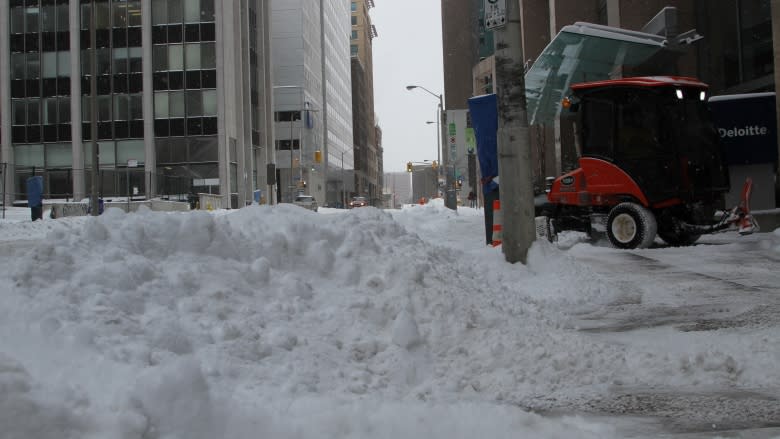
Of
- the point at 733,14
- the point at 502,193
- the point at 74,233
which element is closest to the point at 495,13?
the point at 502,193

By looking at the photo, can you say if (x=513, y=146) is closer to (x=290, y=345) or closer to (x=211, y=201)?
(x=290, y=345)

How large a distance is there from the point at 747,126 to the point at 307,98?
73.1 metres

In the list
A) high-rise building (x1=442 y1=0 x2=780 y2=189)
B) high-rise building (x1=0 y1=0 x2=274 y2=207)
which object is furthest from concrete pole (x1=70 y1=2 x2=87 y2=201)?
high-rise building (x1=442 y1=0 x2=780 y2=189)

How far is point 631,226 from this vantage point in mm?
11742

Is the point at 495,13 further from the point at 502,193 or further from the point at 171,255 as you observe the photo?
the point at 171,255

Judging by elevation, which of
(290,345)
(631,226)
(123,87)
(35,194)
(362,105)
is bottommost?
(290,345)

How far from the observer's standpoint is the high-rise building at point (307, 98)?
8025 centimetres

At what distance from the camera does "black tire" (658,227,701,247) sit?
470 inches

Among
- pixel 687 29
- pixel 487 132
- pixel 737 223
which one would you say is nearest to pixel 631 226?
pixel 737 223

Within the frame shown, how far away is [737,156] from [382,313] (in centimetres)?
1142

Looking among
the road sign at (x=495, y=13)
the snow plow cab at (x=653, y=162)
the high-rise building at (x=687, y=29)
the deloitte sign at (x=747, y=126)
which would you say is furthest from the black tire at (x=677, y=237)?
→ the road sign at (x=495, y=13)

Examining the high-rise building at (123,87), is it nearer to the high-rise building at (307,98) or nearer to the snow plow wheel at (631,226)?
the high-rise building at (307,98)

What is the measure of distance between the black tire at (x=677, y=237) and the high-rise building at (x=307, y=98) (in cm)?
5584

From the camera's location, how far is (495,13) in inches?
340
